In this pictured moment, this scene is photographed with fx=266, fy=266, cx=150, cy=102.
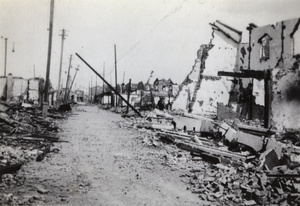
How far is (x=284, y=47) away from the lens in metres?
17.4

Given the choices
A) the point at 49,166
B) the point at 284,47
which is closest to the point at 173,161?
the point at 49,166

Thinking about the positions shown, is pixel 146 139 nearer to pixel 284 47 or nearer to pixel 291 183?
pixel 291 183

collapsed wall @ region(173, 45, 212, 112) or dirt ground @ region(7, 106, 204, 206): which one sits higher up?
collapsed wall @ region(173, 45, 212, 112)

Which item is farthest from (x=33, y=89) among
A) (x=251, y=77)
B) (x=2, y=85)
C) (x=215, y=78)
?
(x=251, y=77)

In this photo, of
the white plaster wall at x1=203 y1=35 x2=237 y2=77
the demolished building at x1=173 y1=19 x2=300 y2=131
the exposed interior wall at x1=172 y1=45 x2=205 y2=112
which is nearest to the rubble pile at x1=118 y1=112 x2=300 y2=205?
the demolished building at x1=173 y1=19 x2=300 y2=131

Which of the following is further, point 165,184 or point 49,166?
point 49,166

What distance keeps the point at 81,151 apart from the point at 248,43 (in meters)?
19.1

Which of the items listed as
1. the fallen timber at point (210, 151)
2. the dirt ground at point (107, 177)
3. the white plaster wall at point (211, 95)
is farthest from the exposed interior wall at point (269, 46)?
the dirt ground at point (107, 177)

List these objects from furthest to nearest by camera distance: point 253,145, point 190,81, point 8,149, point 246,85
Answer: point 190,81 < point 246,85 < point 253,145 < point 8,149

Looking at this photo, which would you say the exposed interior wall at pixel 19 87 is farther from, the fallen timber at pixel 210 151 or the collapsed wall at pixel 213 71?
the fallen timber at pixel 210 151

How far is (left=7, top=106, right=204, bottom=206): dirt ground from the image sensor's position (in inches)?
183

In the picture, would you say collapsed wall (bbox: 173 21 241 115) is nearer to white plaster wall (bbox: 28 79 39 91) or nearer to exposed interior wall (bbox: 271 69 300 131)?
exposed interior wall (bbox: 271 69 300 131)

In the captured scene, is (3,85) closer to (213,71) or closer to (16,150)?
(213,71)

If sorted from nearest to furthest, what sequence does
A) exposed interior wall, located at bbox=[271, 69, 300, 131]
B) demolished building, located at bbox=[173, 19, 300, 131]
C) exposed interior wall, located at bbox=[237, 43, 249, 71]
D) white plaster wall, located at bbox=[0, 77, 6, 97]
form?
exposed interior wall, located at bbox=[271, 69, 300, 131] < demolished building, located at bbox=[173, 19, 300, 131] < exposed interior wall, located at bbox=[237, 43, 249, 71] < white plaster wall, located at bbox=[0, 77, 6, 97]
